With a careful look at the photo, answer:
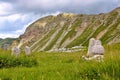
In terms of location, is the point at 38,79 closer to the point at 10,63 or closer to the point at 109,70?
the point at 109,70

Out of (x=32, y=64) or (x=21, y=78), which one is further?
(x=32, y=64)

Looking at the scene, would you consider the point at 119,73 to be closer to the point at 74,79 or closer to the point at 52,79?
the point at 74,79

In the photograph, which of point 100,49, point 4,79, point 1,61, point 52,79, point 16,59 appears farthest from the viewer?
point 100,49

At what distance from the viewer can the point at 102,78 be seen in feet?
31.8

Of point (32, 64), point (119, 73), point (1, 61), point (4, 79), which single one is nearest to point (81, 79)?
point (119, 73)

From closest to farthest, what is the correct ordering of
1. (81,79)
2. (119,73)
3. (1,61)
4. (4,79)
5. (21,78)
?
(119,73), (81,79), (21,78), (4,79), (1,61)

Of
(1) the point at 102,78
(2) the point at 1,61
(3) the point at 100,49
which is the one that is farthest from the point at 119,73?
(3) the point at 100,49

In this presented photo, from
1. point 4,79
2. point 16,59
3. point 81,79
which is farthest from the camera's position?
point 16,59

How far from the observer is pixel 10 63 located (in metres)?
21.2

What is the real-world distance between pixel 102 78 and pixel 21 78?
139 inches

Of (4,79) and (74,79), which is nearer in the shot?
(74,79)

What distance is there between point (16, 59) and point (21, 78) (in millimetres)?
9883

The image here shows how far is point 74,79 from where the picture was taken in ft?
34.8

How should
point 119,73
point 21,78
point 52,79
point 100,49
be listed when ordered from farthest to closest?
point 100,49, point 21,78, point 52,79, point 119,73
